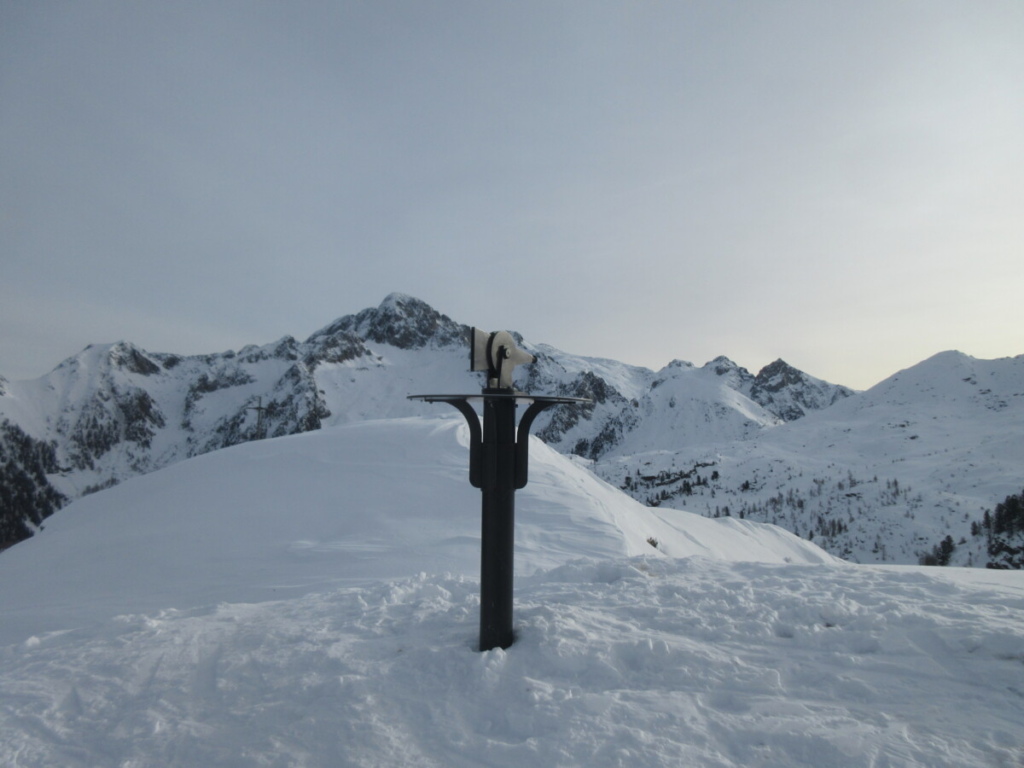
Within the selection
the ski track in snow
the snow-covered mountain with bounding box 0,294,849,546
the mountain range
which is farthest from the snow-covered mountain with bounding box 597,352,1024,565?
the snow-covered mountain with bounding box 0,294,849,546

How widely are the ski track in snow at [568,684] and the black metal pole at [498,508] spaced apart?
14.8 inches

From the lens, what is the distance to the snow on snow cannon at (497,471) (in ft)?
13.5

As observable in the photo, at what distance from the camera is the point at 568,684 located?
3.55 meters

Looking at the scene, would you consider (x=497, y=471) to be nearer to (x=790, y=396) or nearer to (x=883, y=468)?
(x=883, y=468)

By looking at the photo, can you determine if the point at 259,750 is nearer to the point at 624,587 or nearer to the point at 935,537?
the point at 624,587

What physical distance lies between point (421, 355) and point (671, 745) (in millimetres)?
135862

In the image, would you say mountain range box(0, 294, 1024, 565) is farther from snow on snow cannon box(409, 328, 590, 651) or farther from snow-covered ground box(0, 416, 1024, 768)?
snow-covered ground box(0, 416, 1024, 768)

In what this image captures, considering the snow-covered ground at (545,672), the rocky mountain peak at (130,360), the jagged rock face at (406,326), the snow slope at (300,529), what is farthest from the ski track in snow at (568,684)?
the rocky mountain peak at (130,360)

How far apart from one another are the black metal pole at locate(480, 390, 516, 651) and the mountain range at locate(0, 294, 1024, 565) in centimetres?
295

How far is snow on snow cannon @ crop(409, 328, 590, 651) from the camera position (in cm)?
411

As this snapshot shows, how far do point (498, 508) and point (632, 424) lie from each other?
130 metres

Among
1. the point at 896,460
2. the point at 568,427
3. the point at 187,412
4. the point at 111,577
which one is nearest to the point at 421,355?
the point at 568,427

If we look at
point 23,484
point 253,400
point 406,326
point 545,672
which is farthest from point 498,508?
point 23,484

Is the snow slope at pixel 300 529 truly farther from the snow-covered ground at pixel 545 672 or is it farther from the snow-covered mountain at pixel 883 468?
the snow-covered mountain at pixel 883 468
